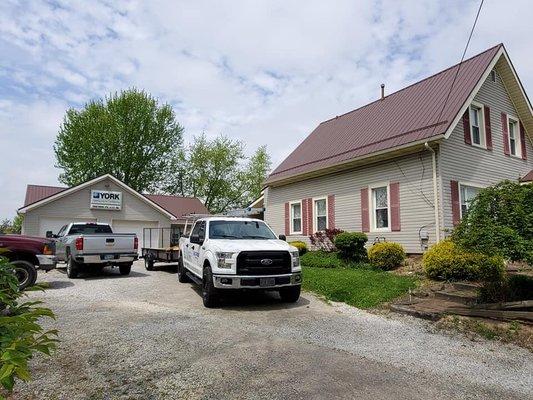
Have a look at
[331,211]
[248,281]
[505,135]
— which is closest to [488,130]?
[505,135]

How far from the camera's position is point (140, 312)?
8.24 metres

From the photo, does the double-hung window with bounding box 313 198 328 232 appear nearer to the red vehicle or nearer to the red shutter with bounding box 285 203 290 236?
the red shutter with bounding box 285 203 290 236

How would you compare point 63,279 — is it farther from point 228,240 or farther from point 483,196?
point 483,196

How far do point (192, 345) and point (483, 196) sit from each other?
567 centimetres

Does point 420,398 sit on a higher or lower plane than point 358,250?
lower

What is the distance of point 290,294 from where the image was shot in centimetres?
932

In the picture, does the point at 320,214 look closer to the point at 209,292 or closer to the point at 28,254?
the point at 209,292

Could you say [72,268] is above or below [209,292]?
above

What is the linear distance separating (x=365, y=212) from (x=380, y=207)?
0.64 m

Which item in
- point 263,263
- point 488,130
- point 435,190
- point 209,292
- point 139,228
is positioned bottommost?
point 209,292

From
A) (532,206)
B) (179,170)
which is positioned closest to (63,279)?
(532,206)

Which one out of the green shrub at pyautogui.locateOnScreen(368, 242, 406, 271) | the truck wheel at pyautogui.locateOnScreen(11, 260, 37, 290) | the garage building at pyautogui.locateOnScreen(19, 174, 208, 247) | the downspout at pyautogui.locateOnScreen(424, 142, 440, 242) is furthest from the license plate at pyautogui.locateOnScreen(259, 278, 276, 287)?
the garage building at pyautogui.locateOnScreen(19, 174, 208, 247)

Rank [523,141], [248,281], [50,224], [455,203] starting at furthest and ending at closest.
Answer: [50,224] → [523,141] → [455,203] → [248,281]

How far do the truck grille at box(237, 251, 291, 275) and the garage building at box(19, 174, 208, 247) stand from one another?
1914 centimetres
